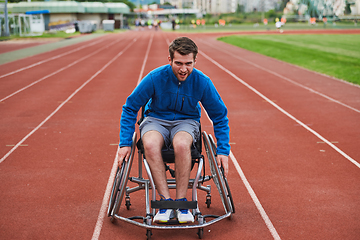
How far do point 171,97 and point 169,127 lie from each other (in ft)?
0.84

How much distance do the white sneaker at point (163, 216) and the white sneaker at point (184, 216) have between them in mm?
66

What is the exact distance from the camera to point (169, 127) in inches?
131

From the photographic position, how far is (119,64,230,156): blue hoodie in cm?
324

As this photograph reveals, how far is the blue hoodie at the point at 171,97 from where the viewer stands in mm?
3236

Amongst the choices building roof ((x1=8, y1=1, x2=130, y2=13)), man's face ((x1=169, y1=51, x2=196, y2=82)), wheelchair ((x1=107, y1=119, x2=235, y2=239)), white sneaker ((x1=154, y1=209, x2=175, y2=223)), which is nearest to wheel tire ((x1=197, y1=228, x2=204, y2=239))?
wheelchair ((x1=107, y1=119, x2=235, y2=239))

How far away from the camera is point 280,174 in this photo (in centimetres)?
449

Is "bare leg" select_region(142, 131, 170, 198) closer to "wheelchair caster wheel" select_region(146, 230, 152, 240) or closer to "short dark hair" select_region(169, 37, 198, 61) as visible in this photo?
"wheelchair caster wheel" select_region(146, 230, 152, 240)

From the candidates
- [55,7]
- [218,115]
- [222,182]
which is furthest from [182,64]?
[55,7]

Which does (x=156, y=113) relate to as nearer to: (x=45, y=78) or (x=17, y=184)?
(x=17, y=184)

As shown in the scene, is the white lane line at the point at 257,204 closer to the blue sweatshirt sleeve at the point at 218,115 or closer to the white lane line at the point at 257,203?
the white lane line at the point at 257,203

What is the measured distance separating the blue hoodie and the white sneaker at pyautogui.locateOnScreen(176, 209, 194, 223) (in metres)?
0.56

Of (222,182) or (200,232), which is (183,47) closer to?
(222,182)

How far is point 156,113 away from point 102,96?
6.06 metres

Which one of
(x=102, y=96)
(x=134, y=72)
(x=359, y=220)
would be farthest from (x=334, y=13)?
(x=359, y=220)
